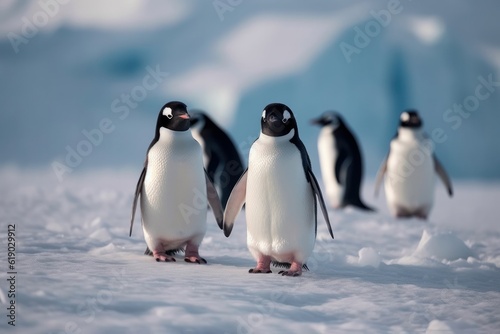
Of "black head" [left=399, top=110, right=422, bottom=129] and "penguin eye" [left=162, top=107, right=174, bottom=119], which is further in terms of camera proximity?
"black head" [left=399, top=110, right=422, bottom=129]

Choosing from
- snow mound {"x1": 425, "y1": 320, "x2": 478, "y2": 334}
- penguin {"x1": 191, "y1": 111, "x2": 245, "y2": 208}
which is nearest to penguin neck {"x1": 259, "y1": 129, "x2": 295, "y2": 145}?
snow mound {"x1": 425, "y1": 320, "x2": 478, "y2": 334}

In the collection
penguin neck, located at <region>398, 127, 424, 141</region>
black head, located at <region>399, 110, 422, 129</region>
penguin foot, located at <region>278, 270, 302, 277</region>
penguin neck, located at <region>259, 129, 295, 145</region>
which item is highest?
black head, located at <region>399, 110, 422, 129</region>

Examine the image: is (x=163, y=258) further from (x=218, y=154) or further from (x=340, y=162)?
(x=340, y=162)

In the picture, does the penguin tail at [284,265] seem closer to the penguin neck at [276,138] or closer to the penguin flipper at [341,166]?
the penguin neck at [276,138]

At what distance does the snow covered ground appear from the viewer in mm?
2096

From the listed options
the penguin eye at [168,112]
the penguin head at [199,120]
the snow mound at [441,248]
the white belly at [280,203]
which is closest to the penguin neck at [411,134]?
the penguin head at [199,120]

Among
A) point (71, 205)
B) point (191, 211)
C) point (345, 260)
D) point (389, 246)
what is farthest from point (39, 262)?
point (71, 205)

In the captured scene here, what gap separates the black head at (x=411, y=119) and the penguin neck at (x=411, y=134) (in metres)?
0.03

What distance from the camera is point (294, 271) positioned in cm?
283

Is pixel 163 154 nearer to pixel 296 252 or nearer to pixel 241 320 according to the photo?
pixel 296 252

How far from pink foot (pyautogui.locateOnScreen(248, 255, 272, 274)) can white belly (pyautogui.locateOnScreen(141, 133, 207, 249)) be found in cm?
36

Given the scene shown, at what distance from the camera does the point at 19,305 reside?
2.09 m

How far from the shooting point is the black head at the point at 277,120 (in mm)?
2807

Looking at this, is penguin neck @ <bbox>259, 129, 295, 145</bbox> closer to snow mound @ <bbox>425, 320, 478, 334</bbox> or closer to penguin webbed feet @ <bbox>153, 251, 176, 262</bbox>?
penguin webbed feet @ <bbox>153, 251, 176, 262</bbox>
